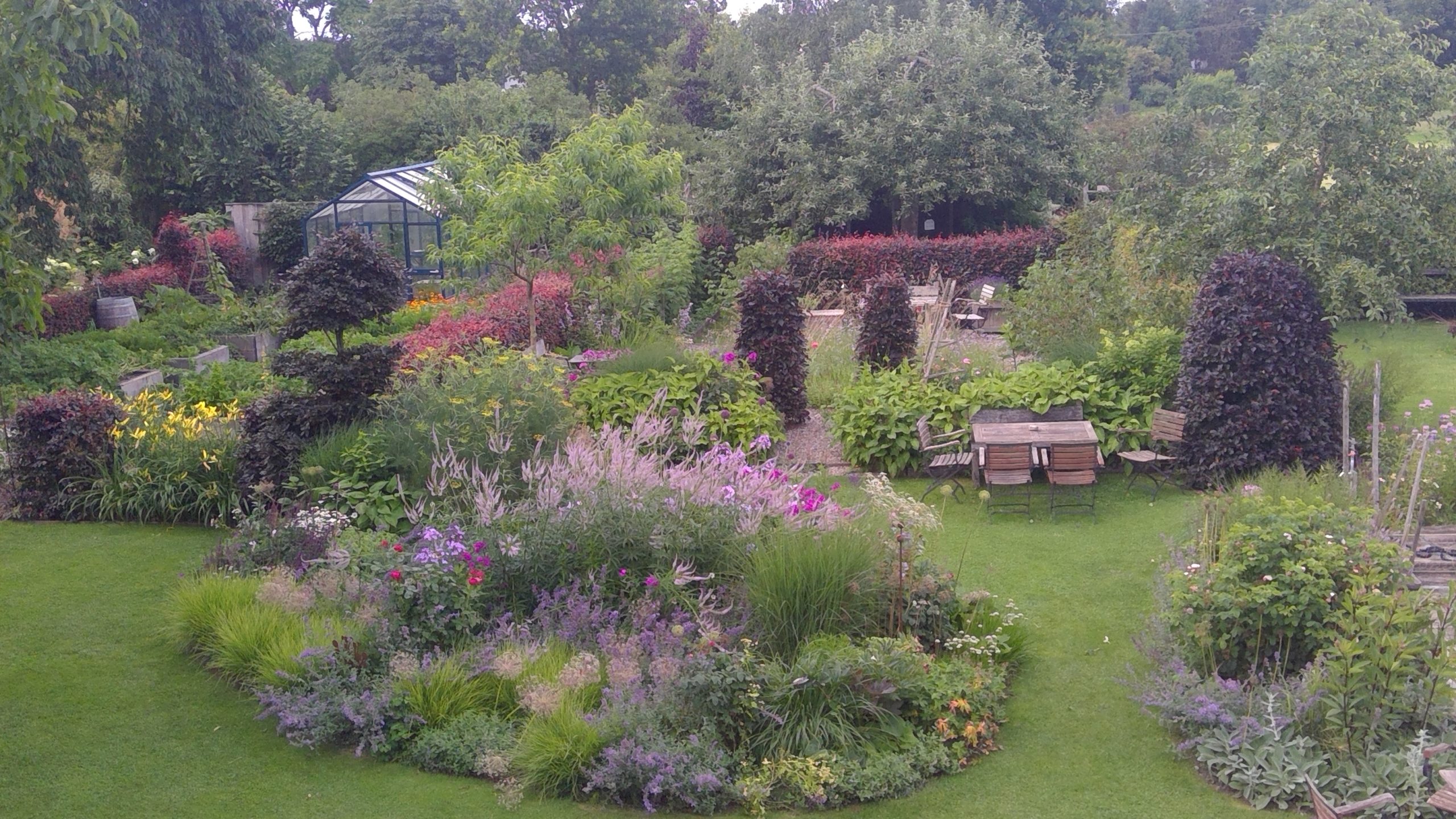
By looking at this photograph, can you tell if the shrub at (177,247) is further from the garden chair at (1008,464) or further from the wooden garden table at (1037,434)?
the garden chair at (1008,464)

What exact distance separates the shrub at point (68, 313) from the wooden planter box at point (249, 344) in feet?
7.68

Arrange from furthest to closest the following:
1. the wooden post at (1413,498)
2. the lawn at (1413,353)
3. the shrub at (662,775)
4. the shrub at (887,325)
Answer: the shrub at (887,325) < the lawn at (1413,353) < the wooden post at (1413,498) < the shrub at (662,775)

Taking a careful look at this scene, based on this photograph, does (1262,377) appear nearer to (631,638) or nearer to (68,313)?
(631,638)

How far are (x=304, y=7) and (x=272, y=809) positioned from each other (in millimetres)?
50308

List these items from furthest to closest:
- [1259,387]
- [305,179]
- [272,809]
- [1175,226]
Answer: [305,179]
[1175,226]
[1259,387]
[272,809]

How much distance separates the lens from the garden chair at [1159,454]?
9344 millimetres

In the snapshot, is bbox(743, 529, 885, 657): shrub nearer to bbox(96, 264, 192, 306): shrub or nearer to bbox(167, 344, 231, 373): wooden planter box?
bbox(167, 344, 231, 373): wooden planter box

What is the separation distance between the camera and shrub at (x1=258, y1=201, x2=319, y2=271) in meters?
25.4

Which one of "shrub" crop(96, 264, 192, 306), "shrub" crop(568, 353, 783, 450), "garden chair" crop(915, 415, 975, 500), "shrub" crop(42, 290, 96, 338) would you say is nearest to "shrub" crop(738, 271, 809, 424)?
"shrub" crop(568, 353, 783, 450)

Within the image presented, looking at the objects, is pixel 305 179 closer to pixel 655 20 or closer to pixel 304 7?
pixel 655 20

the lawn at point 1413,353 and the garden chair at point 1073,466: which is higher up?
the lawn at point 1413,353

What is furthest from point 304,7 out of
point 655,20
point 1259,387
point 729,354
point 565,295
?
point 1259,387

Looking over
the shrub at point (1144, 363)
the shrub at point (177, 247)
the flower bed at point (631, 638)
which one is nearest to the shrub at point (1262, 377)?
the shrub at point (1144, 363)

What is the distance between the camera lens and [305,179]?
2864cm
